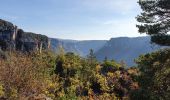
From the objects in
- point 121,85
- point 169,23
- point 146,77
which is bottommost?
point 121,85

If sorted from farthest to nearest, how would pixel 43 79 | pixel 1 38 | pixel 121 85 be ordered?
pixel 1 38
pixel 121 85
pixel 43 79

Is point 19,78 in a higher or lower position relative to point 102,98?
higher

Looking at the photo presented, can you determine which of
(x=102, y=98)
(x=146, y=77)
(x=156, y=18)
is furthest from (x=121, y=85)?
(x=156, y=18)

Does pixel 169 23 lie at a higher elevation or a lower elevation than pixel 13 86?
higher

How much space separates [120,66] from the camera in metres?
56.7

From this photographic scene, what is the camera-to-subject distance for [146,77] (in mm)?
25734

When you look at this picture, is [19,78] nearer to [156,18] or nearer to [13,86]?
[13,86]

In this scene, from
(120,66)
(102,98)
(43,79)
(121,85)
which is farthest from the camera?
(120,66)

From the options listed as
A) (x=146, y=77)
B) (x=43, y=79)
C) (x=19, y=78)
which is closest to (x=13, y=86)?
(x=19, y=78)

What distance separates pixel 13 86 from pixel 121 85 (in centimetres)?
2129

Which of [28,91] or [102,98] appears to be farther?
[102,98]

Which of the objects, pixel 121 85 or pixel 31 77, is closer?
pixel 31 77

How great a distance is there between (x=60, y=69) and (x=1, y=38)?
252 feet

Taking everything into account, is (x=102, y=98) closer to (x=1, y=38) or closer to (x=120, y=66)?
(x=120, y=66)
